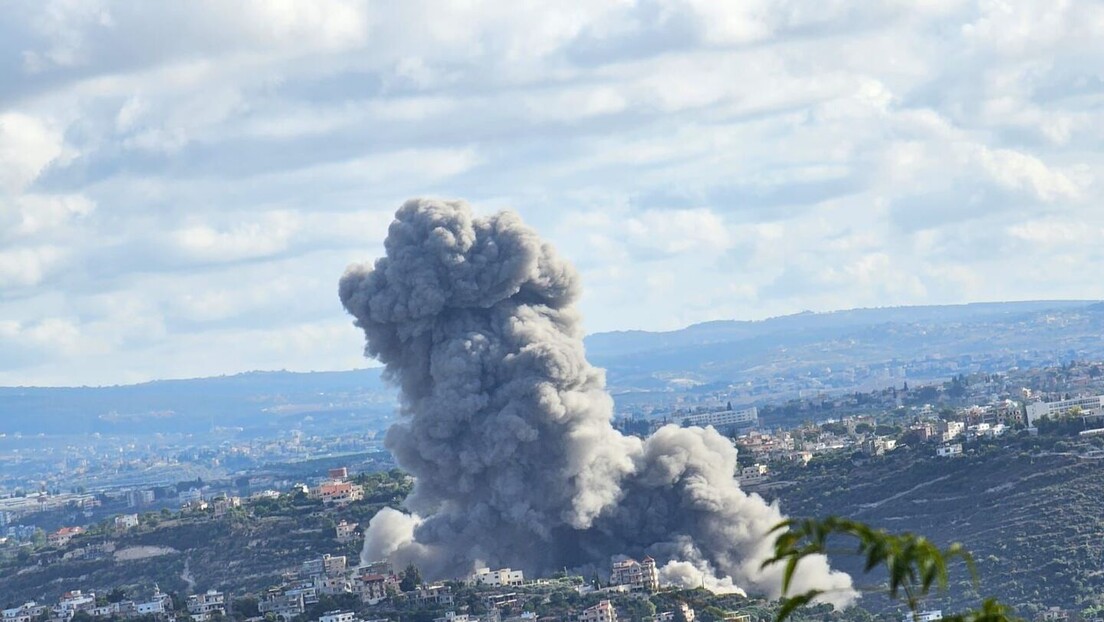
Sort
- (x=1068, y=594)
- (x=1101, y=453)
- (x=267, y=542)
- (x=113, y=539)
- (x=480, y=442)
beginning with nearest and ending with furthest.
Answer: (x=1068, y=594)
(x=480, y=442)
(x=1101, y=453)
(x=267, y=542)
(x=113, y=539)

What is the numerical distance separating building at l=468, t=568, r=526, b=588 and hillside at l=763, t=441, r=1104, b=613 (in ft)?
38.2

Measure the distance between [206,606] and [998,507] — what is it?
28023 millimetres

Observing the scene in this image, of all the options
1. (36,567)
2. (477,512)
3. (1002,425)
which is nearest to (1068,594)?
(477,512)

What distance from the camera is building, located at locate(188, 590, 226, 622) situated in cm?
8412

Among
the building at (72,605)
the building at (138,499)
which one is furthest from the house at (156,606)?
the building at (138,499)

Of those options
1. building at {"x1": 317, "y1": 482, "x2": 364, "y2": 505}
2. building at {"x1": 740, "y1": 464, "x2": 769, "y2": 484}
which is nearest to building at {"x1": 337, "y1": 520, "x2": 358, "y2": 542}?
building at {"x1": 317, "y1": 482, "x2": 364, "y2": 505}

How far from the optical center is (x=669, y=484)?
277 ft

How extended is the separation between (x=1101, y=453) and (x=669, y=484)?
18553 millimetres

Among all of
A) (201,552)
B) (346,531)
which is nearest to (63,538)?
(201,552)

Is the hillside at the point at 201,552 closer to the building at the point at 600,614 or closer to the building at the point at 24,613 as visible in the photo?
the building at the point at 24,613

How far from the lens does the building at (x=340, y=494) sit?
116 metres

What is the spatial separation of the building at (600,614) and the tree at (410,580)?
8.13 meters

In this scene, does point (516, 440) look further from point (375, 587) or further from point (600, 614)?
point (600, 614)

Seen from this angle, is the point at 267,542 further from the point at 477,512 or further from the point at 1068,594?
the point at 1068,594
